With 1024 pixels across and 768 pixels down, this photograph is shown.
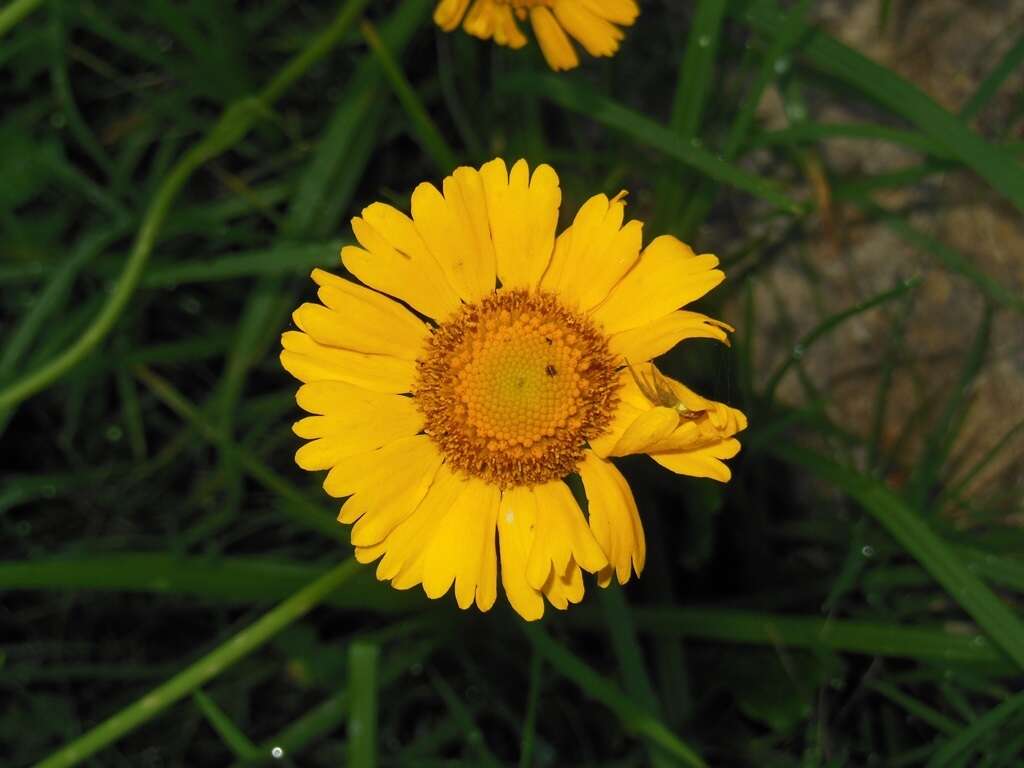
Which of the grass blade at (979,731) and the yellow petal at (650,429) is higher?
the yellow petal at (650,429)

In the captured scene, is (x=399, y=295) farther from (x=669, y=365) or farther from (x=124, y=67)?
(x=124, y=67)

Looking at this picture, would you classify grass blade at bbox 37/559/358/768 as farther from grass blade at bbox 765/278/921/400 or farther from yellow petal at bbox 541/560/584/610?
grass blade at bbox 765/278/921/400

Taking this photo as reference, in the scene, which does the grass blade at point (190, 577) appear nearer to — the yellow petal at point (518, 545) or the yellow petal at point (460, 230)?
the yellow petal at point (518, 545)

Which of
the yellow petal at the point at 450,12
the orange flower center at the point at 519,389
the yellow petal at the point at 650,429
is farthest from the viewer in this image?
the yellow petal at the point at 450,12

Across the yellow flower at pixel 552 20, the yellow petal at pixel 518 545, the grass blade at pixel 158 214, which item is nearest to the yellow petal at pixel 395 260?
the yellow petal at pixel 518 545

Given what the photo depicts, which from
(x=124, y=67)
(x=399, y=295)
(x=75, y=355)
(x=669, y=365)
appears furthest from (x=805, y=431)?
(x=124, y=67)

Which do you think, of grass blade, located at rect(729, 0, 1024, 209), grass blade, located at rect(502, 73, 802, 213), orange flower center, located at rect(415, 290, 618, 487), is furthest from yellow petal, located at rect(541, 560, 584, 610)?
grass blade, located at rect(729, 0, 1024, 209)

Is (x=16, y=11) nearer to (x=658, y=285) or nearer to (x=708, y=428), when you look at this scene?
(x=658, y=285)
